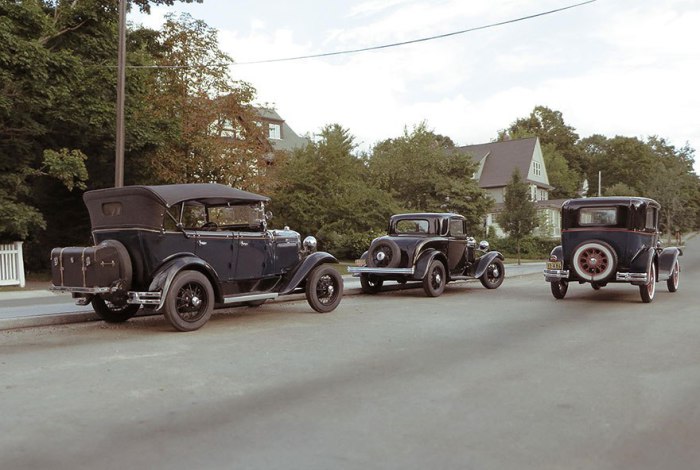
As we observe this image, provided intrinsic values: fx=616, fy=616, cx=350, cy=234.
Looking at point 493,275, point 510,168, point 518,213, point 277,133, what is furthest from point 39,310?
point 510,168

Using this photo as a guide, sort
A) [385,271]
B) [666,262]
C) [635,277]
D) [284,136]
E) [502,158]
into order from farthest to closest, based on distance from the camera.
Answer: [502,158]
[284,136]
[666,262]
[385,271]
[635,277]

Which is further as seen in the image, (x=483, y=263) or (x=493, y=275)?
(x=493, y=275)

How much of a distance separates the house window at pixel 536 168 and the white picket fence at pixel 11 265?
51960mm

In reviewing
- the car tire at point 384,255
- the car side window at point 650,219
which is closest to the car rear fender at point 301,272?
the car tire at point 384,255

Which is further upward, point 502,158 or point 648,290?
point 502,158

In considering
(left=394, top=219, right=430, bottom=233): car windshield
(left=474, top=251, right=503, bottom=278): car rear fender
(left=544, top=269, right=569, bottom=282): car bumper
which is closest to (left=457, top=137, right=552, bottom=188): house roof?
(left=474, top=251, right=503, bottom=278): car rear fender

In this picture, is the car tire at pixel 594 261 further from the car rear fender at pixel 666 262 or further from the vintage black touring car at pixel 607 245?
the car rear fender at pixel 666 262

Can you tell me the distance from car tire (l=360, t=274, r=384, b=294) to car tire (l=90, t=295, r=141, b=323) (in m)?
6.05

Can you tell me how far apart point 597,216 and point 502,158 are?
50.7 metres

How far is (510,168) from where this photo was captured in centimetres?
5959

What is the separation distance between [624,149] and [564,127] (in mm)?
9138

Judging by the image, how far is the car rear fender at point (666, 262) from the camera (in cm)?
1337

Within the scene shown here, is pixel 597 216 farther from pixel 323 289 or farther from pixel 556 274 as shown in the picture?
pixel 323 289

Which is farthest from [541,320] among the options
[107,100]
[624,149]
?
[624,149]
